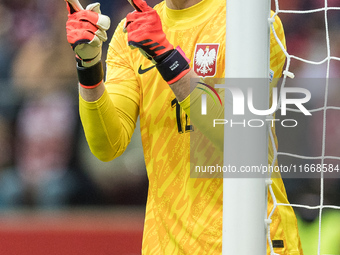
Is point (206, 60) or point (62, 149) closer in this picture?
point (206, 60)

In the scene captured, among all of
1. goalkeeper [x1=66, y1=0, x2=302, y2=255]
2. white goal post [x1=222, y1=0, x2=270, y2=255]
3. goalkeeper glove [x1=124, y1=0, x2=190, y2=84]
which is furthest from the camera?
goalkeeper [x1=66, y1=0, x2=302, y2=255]

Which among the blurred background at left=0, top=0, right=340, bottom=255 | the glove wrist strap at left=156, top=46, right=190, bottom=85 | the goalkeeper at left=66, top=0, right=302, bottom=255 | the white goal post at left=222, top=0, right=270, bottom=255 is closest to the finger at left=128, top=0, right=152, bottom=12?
the goalkeeper at left=66, top=0, right=302, bottom=255

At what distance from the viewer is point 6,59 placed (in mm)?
3236

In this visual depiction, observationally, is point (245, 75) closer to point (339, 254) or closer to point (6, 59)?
point (339, 254)

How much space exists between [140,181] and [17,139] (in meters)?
0.71

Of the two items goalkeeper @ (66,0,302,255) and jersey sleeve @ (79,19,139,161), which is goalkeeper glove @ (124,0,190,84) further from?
jersey sleeve @ (79,19,139,161)

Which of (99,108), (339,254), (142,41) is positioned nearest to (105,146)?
(99,108)

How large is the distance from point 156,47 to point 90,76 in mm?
174

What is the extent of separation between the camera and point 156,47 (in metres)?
1.13

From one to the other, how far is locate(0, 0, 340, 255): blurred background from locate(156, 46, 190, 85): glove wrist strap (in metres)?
1.80

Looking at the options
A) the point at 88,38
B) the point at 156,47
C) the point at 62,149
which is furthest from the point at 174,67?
the point at 62,149

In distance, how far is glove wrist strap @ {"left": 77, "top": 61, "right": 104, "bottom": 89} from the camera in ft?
4.00

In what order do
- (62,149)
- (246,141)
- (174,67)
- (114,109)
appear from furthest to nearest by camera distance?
(62,149)
(114,109)
(174,67)
(246,141)

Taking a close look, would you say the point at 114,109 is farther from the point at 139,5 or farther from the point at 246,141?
the point at 246,141
